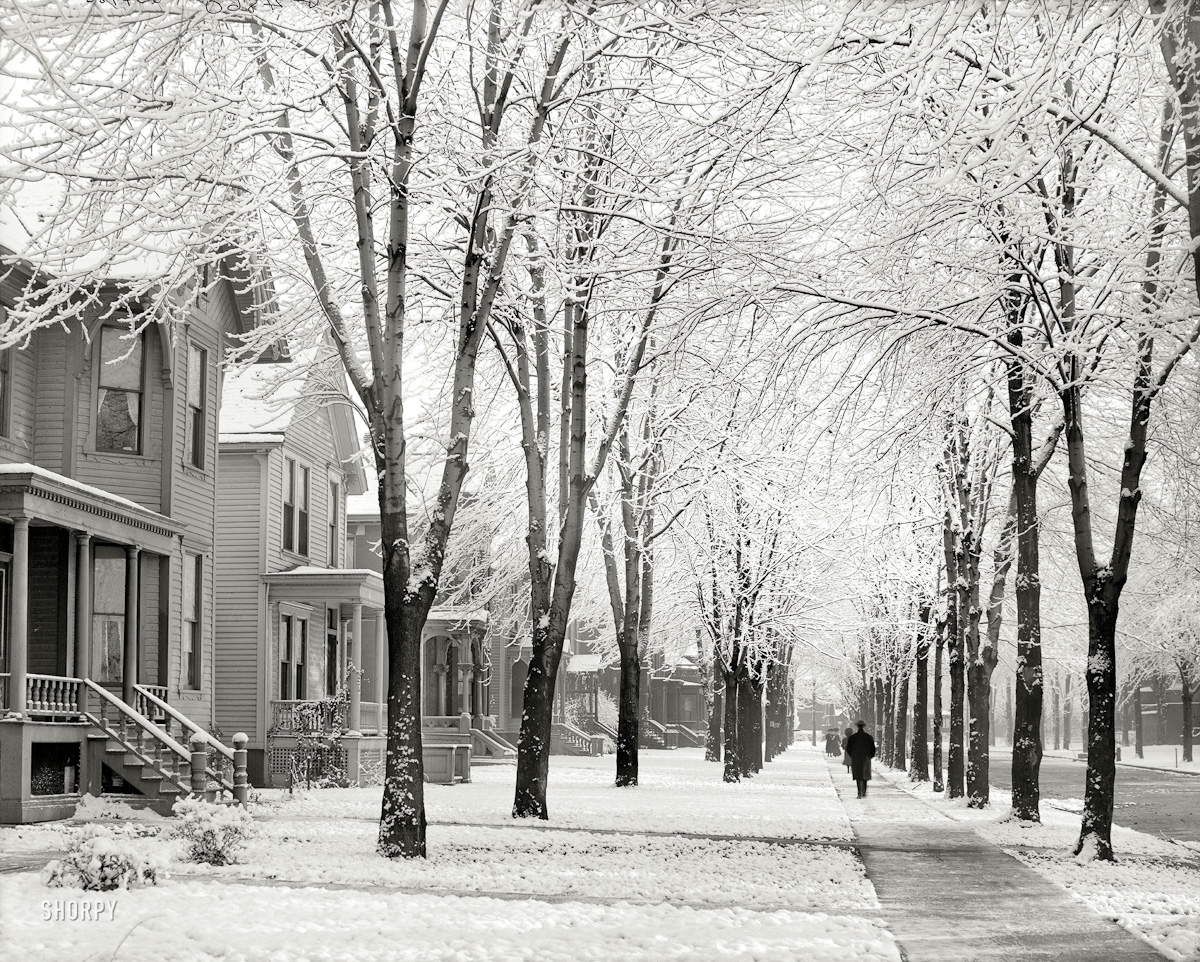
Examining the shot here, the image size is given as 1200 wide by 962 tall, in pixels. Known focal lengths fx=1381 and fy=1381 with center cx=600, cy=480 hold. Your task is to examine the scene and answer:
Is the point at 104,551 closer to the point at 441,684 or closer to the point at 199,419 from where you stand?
the point at 199,419

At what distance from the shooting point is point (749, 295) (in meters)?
14.2

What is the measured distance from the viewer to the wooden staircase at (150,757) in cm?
1977

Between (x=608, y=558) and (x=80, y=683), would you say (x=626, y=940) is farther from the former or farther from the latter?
(x=608, y=558)

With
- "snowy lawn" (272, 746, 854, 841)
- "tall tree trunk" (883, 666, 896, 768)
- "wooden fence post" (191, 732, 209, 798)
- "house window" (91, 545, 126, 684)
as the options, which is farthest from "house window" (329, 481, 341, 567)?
"tall tree trunk" (883, 666, 896, 768)

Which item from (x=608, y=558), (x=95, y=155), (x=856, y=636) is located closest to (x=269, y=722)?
(x=608, y=558)

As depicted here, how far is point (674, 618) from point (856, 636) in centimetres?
1110

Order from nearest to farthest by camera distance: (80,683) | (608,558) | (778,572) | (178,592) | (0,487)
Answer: (0,487) → (80,683) → (178,592) → (608,558) → (778,572)

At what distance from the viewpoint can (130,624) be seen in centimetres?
2125

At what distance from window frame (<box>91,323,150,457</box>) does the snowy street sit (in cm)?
614

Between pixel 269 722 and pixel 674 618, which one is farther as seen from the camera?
pixel 674 618

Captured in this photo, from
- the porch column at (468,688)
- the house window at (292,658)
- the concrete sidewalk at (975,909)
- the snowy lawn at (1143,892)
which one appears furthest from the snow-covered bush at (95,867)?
the porch column at (468,688)

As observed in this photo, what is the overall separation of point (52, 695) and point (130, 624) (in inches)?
81.3

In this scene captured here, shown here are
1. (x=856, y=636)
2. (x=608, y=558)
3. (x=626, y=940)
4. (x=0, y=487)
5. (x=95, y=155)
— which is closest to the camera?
(x=626, y=940)

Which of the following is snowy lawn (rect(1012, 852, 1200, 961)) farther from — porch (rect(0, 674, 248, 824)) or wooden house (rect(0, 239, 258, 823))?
wooden house (rect(0, 239, 258, 823))
